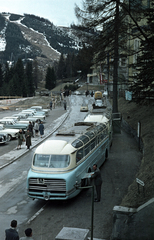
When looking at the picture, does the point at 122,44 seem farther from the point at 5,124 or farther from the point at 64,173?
the point at 64,173

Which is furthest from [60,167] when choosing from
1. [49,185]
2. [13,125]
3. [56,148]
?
[13,125]

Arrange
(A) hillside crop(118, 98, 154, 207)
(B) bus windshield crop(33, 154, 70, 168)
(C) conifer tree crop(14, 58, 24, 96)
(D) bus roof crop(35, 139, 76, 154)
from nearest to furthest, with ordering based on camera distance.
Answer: (A) hillside crop(118, 98, 154, 207) → (B) bus windshield crop(33, 154, 70, 168) → (D) bus roof crop(35, 139, 76, 154) → (C) conifer tree crop(14, 58, 24, 96)

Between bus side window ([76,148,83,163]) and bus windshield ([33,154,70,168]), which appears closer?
bus windshield ([33,154,70,168])

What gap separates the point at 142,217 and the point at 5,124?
24.4 m

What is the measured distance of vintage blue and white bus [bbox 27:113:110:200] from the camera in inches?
434

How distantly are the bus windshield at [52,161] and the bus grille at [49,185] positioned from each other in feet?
2.28

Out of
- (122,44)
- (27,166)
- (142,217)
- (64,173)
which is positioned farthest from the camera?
(122,44)

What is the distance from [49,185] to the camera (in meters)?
11.0

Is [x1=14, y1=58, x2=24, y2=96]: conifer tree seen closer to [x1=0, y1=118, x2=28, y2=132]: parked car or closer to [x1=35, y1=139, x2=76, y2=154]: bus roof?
[x1=0, y1=118, x2=28, y2=132]: parked car

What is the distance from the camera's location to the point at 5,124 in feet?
100

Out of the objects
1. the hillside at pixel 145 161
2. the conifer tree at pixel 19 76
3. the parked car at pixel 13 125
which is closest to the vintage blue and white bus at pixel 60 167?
the hillside at pixel 145 161

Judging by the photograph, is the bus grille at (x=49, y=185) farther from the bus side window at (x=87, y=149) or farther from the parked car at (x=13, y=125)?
the parked car at (x=13, y=125)

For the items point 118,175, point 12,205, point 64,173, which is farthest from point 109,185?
point 12,205

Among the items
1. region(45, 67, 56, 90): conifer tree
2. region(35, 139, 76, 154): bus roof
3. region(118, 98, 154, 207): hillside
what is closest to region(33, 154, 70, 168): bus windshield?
region(35, 139, 76, 154): bus roof
